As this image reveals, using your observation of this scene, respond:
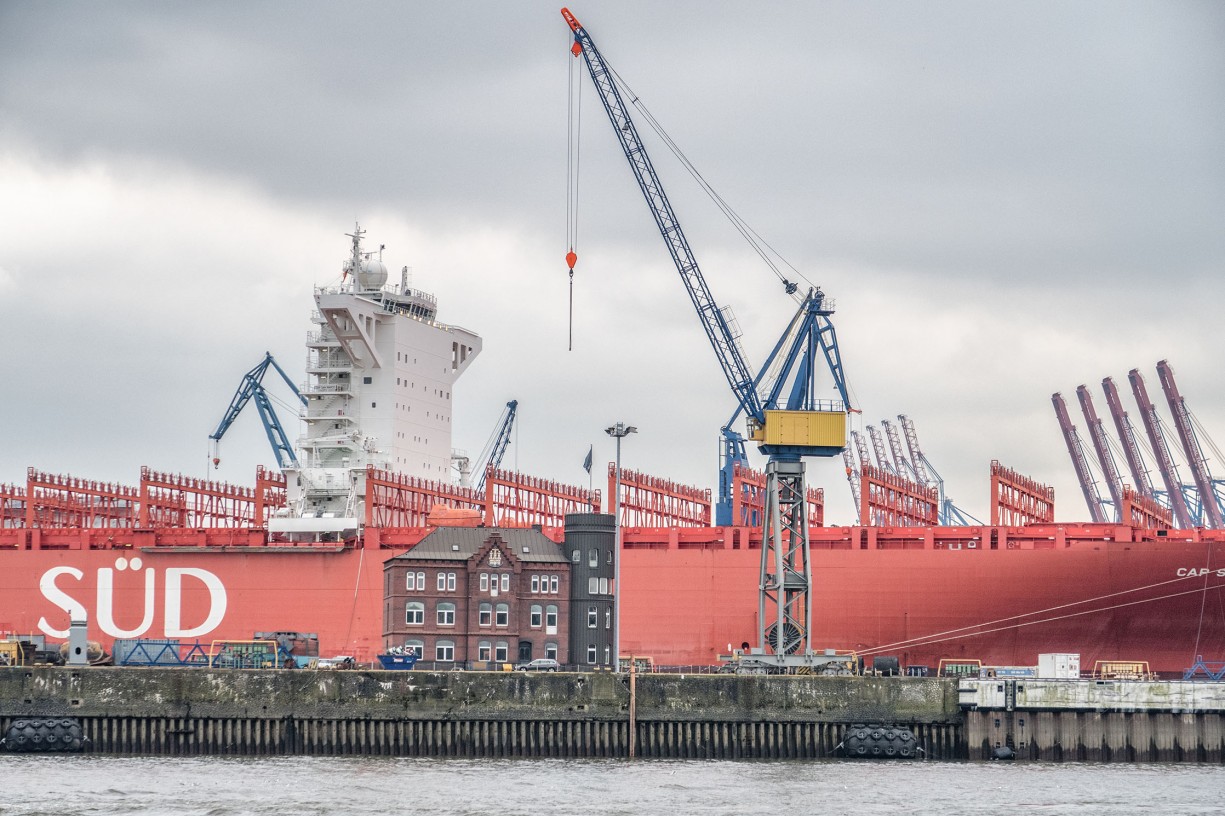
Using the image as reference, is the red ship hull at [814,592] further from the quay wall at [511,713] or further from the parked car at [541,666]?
the quay wall at [511,713]

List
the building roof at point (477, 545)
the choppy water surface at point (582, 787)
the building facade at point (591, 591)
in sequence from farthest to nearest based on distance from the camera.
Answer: the building facade at point (591, 591), the building roof at point (477, 545), the choppy water surface at point (582, 787)

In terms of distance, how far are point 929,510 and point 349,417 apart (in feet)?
98.4

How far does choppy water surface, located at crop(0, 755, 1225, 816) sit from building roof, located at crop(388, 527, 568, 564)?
1759cm

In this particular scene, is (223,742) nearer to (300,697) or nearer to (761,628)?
(300,697)

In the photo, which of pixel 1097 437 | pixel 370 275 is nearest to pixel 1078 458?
pixel 1097 437

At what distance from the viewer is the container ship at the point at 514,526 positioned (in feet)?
256

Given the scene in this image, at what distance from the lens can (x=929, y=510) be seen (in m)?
93.4

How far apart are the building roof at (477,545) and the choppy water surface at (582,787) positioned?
17.6m

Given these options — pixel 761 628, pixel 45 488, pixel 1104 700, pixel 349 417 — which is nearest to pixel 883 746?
pixel 1104 700

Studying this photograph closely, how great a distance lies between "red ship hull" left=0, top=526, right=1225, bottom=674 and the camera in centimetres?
7731

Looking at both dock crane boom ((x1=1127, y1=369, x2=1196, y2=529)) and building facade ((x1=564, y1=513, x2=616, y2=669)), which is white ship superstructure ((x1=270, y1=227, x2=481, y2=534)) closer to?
building facade ((x1=564, y1=513, x2=616, y2=669))

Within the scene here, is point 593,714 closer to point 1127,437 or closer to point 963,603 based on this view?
point 963,603

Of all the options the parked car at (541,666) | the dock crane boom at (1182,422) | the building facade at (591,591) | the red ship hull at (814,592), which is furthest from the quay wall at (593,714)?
the dock crane boom at (1182,422)

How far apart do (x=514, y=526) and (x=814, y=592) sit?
14041 mm
